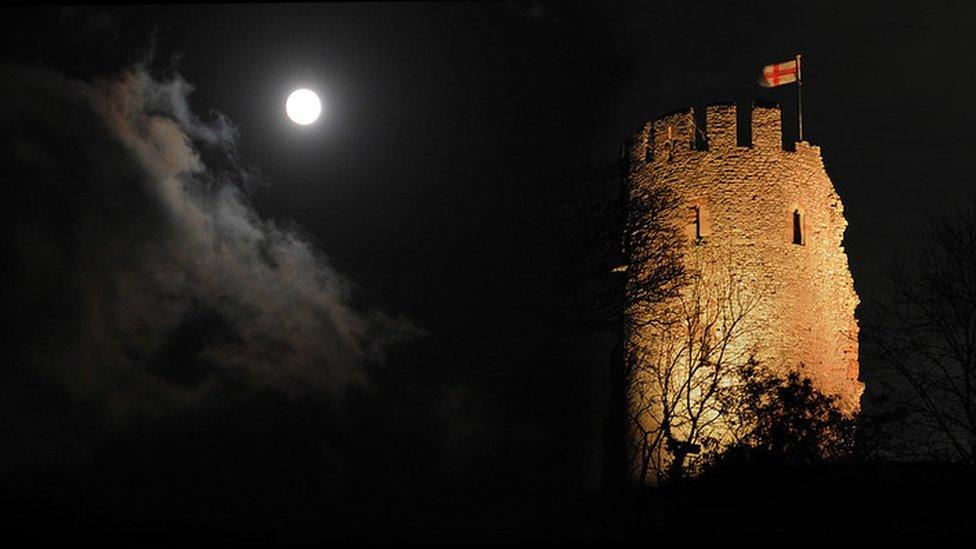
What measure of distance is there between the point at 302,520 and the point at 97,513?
3.79 m

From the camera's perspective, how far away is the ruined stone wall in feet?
88.4

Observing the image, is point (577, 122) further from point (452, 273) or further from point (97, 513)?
point (97, 513)

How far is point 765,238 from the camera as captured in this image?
27.3 metres

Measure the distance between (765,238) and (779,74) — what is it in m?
4.14

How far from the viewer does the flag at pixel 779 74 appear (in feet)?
95.5

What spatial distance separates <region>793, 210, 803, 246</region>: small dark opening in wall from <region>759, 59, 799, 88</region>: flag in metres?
3.12

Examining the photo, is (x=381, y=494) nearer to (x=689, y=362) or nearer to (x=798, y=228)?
(x=689, y=362)

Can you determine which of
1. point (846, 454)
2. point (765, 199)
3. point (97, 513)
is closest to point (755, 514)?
point (846, 454)

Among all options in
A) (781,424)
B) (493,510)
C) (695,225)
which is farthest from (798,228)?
(493,510)

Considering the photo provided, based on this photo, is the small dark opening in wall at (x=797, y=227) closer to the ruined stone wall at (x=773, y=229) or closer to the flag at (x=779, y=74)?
the ruined stone wall at (x=773, y=229)

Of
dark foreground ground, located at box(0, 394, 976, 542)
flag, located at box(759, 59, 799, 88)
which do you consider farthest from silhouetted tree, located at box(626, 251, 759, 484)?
flag, located at box(759, 59, 799, 88)

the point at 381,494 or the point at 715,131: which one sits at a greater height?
the point at 715,131

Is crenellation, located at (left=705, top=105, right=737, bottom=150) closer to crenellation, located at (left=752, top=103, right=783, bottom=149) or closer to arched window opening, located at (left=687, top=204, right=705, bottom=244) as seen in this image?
crenellation, located at (left=752, top=103, right=783, bottom=149)

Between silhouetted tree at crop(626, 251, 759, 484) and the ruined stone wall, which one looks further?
the ruined stone wall
